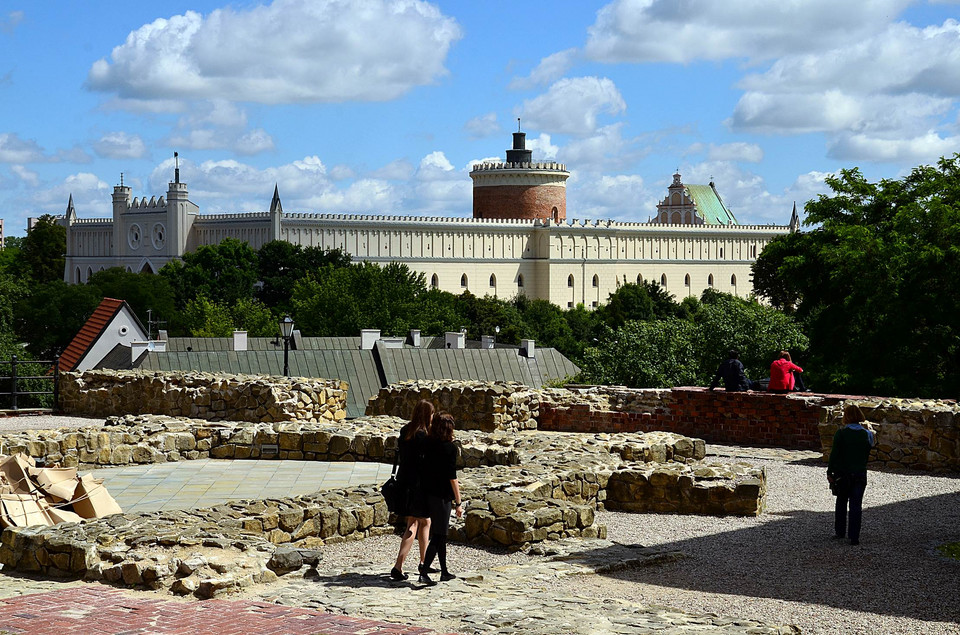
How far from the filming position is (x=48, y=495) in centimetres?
967

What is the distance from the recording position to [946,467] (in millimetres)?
13750

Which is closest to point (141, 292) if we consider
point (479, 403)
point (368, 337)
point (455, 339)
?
point (455, 339)

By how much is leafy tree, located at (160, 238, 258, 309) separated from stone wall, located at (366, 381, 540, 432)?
63899mm

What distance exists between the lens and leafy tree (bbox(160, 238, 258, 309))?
84750 mm

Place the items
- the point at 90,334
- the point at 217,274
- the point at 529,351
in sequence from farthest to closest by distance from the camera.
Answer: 1. the point at 217,274
2. the point at 529,351
3. the point at 90,334

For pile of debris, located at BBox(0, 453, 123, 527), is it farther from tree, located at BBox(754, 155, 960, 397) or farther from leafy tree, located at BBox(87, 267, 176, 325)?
leafy tree, located at BBox(87, 267, 176, 325)

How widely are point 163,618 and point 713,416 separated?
419 inches

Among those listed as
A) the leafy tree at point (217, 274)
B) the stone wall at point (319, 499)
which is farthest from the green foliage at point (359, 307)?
the stone wall at point (319, 499)

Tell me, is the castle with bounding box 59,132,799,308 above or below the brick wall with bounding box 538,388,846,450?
above

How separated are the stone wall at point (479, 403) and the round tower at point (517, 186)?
108 metres

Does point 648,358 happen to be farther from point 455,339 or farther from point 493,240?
point 493,240

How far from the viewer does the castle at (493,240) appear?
114 m

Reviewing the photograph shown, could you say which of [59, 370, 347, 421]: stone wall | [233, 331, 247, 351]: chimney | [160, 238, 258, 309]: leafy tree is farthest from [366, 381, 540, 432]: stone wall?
[160, 238, 258, 309]: leafy tree

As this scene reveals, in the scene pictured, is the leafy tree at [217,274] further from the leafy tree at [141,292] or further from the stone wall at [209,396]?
the stone wall at [209,396]
